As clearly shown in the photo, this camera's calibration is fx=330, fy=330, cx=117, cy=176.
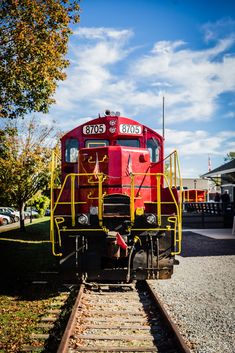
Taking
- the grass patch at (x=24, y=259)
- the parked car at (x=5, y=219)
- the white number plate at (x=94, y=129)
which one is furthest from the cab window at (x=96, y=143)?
the parked car at (x=5, y=219)

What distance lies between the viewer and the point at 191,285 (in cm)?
768

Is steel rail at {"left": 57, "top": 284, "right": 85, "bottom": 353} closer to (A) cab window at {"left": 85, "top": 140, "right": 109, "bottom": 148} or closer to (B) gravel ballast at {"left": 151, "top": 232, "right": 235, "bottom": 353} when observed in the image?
(B) gravel ballast at {"left": 151, "top": 232, "right": 235, "bottom": 353}

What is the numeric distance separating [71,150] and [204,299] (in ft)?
14.9

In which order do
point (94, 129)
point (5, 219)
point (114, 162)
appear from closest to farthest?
point (114, 162) → point (94, 129) → point (5, 219)

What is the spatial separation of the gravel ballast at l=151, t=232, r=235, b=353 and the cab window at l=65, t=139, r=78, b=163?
3.60 m

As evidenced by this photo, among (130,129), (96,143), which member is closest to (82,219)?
(96,143)

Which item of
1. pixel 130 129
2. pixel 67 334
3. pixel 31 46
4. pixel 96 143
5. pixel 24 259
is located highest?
pixel 31 46

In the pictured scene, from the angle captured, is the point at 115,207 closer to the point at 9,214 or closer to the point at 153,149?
the point at 153,149

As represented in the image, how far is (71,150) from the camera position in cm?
825

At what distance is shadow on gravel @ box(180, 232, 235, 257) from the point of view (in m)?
11.9

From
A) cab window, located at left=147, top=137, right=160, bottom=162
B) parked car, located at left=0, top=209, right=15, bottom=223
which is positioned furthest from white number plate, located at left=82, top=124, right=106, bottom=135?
parked car, located at left=0, top=209, right=15, bottom=223

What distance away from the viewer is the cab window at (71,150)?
821cm

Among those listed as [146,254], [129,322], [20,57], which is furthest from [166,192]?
[20,57]

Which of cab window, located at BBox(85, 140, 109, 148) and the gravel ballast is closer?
the gravel ballast
